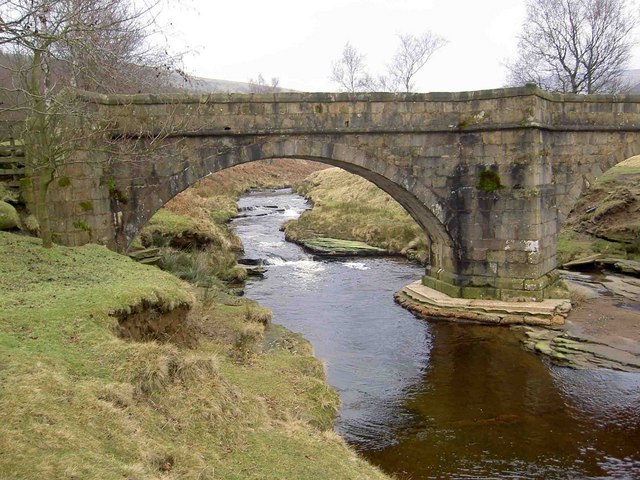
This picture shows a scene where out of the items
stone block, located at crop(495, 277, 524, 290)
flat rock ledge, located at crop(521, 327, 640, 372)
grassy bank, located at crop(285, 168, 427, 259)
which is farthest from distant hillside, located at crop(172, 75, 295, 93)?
flat rock ledge, located at crop(521, 327, 640, 372)

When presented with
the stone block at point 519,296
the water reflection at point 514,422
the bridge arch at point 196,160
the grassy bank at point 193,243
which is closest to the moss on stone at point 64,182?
the bridge arch at point 196,160

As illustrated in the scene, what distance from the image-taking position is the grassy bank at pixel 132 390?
529 cm

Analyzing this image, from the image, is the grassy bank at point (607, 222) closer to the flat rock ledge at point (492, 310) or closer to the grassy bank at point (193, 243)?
the flat rock ledge at point (492, 310)

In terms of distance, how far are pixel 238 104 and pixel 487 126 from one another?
21.9 ft

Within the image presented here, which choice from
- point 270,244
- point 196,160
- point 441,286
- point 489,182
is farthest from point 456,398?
point 270,244

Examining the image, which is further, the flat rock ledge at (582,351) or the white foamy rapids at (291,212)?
the white foamy rapids at (291,212)

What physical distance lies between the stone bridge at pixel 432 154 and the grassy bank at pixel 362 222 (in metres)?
7.48

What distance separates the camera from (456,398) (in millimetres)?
11422

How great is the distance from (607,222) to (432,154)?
10904mm

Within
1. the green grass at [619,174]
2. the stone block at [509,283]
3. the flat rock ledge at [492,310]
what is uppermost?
the green grass at [619,174]

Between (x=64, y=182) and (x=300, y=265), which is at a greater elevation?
(x=64, y=182)

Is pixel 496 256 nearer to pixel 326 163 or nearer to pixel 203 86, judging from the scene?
pixel 326 163

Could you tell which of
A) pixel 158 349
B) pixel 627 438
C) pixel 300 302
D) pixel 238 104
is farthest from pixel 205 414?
pixel 300 302

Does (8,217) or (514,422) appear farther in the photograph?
(8,217)
